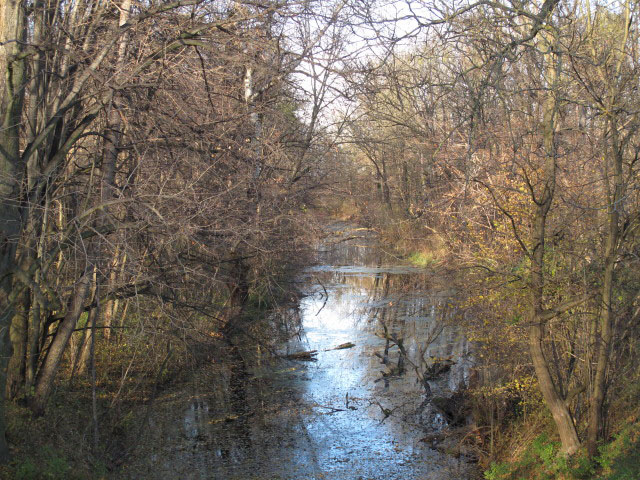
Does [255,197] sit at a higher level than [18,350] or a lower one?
higher

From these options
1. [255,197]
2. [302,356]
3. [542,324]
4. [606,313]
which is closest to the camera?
[606,313]

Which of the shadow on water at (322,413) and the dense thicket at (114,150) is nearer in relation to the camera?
the dense thicket at (114,150)

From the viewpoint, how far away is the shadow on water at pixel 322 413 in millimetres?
8969

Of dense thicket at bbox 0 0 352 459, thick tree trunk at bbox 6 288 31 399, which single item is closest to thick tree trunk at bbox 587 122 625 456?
dense thicket at bbox 0 0 352 459

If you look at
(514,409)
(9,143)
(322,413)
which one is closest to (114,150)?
(9,143)

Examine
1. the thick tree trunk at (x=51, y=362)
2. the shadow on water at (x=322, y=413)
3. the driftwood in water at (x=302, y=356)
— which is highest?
the thick tree trunk at (x=51, y=362)

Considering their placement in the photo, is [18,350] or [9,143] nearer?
[9,143]

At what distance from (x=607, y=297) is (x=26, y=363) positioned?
7.42 m

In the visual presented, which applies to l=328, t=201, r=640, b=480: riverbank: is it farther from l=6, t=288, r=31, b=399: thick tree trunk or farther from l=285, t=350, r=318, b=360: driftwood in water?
l=6, t=288, r=31, b=399: thick tree trunk

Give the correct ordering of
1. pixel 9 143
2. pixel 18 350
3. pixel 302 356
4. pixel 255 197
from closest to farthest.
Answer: pixel 9 143 → pixel 18 350 → pixel 255 197 → pixel 302 356

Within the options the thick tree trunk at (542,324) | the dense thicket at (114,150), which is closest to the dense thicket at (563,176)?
the thick tree trunk at (542,324)

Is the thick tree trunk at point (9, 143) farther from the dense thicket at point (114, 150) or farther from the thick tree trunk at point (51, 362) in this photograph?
the thick tree trunk at point (51, 362)

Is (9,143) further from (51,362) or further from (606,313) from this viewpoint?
(606,313)

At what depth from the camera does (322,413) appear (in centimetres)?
1111
